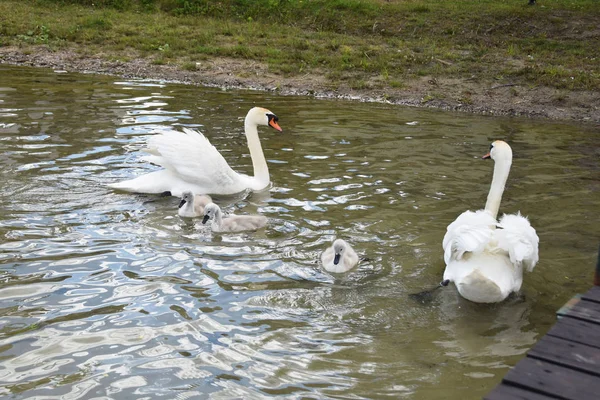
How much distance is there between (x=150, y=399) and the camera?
3672 mm

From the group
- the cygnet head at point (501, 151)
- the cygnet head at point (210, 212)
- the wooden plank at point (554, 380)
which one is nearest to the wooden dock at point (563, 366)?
the wooden plank at point (554, 380)

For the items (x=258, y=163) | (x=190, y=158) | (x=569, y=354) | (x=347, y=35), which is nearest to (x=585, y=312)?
(x=569, y=354)

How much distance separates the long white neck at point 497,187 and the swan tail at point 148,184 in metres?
3.15

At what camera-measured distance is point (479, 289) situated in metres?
4.70

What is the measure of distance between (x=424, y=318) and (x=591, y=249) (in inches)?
83.1

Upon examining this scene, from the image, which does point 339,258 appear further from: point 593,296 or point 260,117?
point 260,117

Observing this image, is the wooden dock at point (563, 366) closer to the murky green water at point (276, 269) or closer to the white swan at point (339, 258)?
the murky green water at point (276, 269)

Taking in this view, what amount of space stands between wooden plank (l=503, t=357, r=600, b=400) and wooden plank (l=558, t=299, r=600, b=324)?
1.75ft

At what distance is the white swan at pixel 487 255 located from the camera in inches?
184

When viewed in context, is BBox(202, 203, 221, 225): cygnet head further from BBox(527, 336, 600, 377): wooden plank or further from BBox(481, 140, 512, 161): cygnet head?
BBox(527, 336, 600, 377): wooden plank

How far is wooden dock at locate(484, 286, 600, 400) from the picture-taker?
277 cm

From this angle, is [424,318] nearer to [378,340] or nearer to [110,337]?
[378,340]

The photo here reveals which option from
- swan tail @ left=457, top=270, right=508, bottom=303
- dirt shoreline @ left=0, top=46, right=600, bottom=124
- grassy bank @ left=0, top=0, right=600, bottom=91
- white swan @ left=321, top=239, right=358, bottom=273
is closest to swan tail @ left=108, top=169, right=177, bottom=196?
white swan @ left=321, top=239, right=358, bottom=273

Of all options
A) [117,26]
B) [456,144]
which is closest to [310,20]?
[117,26]
